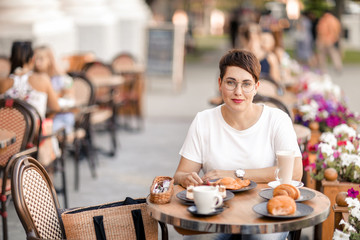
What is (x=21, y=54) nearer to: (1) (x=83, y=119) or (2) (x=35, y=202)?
(1) (x=83, y=119)

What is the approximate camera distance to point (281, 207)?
278 centimetres

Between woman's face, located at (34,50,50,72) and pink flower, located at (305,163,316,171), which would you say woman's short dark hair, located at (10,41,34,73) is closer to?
woman's face, located at (34,50,50,72)

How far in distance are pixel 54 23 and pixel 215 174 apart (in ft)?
27.1

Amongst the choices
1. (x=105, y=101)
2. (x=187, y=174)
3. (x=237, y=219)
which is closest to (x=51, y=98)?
(x=105, y=101)

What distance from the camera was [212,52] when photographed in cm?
2994

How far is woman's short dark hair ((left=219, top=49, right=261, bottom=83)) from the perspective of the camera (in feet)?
11.0

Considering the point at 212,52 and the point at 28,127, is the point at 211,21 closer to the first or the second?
the point at 212,52

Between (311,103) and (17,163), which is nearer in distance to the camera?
(17,163)

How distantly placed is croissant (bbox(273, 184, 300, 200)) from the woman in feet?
1.32

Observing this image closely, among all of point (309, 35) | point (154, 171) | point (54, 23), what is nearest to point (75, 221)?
point (154, 171)

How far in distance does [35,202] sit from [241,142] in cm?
111

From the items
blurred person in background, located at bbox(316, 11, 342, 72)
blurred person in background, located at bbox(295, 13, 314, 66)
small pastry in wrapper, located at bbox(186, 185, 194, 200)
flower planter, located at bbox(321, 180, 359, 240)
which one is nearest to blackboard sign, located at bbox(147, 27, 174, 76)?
blurred person in background, located at bbox(316, 11, 342, 72)

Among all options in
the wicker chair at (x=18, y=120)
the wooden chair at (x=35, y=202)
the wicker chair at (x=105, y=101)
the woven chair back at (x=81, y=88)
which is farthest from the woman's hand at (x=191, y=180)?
the wicker chair at (x=105, y=101)

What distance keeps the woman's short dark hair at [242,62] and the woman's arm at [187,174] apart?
51cm
